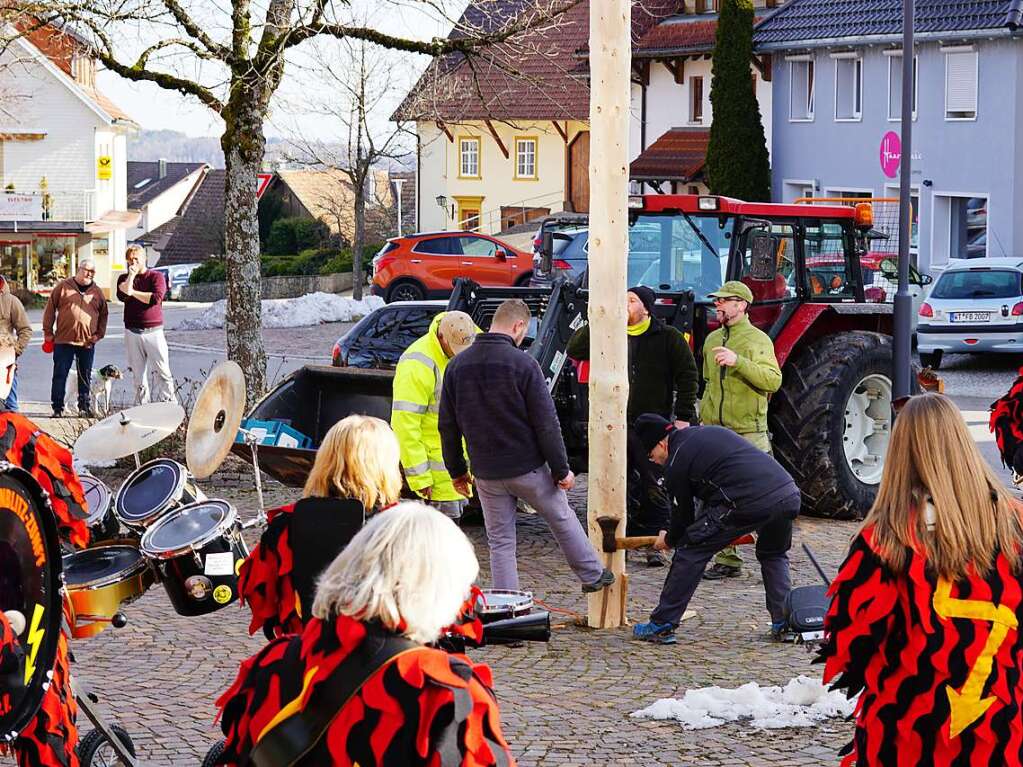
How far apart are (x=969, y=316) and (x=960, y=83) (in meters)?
12.7

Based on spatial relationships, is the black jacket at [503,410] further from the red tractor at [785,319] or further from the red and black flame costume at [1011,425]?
the red tractor at [785,319]

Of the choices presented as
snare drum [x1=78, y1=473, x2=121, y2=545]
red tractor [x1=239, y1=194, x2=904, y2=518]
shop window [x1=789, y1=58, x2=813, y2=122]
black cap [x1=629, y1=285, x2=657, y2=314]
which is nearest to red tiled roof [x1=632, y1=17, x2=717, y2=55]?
shop window [x1=789, y1=58, x2=813, y2=122]

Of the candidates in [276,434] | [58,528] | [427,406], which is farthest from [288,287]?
[58,528]

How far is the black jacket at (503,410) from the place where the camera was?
29.0 ft

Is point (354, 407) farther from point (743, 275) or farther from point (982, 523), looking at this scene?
point (982, 523)

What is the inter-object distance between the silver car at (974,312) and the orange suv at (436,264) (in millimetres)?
9996

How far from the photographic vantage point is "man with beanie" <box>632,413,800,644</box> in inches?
350

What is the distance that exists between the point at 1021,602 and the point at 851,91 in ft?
116

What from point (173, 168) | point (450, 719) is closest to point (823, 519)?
point (450, 719)

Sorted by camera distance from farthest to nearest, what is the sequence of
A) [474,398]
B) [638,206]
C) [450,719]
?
[638,206], [474,398], [450,719]

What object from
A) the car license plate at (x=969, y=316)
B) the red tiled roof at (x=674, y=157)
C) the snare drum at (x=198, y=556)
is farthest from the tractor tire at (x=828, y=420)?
the red tiled roof at (x=674, y=157)

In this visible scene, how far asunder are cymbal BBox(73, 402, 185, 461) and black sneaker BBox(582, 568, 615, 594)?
2.60 m

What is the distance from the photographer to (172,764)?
6875 millimetres

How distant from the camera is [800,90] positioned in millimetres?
40656
